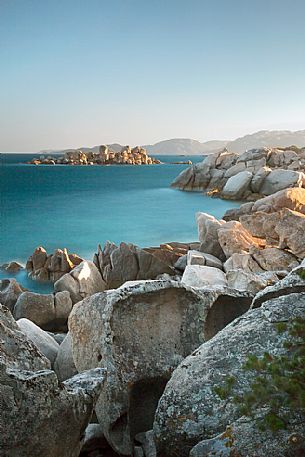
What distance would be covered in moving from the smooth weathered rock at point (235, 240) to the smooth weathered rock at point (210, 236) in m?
0.81

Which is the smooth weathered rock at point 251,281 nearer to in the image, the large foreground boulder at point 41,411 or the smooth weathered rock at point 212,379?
the smooth weathered rock at point 212,379

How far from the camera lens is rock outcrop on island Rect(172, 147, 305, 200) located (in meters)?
44.7

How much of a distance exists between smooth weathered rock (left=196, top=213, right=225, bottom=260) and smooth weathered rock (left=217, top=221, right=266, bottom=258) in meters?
0.81

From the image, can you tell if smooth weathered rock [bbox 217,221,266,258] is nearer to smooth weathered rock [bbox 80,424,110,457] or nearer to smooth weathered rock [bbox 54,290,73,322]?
smooth weathered rock [bbox 54,290,73,322]

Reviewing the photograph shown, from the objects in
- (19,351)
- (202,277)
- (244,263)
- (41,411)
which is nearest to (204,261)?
(244,263)

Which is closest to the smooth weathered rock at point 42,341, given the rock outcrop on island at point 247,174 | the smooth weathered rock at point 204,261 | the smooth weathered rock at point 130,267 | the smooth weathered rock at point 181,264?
the smooth weathered rock at point 204,261

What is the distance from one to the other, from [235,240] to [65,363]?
9432 mm

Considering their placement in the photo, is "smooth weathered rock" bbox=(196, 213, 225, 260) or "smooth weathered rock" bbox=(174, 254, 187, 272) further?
"smooth weathered rock" bbox=(174, 254, 187, 272)

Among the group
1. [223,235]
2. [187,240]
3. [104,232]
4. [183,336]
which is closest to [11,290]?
[223,235]

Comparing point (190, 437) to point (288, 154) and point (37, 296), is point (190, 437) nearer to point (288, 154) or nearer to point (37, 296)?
point (37, 296)

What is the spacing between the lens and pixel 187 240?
30.3 metres

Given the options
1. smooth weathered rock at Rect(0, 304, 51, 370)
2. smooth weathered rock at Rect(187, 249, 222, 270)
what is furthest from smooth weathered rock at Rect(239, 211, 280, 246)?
smooth weathered rock at Rect(0, 304, 51, 370)

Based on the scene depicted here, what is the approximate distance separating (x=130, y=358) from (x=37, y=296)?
348 inches

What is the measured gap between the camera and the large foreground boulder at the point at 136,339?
5562 mm
